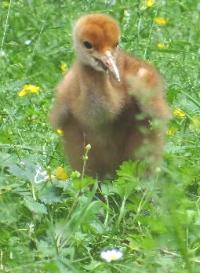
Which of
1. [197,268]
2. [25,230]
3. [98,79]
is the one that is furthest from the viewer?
[98,79]

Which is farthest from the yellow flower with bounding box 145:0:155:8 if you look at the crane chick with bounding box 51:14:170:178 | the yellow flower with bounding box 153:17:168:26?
the crane chick with bounding box 51:14:170:178

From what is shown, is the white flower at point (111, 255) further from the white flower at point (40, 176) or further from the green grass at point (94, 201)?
the white flower at point (40, 176)

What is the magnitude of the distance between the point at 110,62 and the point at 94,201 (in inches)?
30.4

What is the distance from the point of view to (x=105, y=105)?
20.8ft

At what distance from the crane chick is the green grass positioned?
164mm

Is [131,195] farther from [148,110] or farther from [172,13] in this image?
[172,13]

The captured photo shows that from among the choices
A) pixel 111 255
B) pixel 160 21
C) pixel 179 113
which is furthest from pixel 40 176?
pixel 160 21

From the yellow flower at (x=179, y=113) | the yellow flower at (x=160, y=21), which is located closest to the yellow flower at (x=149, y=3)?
the yellow flower at (x=160, y=21)

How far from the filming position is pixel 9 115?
732 cm

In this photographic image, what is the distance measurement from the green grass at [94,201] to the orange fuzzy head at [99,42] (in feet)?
1.74

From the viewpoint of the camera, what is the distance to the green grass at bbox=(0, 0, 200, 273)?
17.6ft

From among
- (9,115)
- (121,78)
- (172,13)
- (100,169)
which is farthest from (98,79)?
(172,13)

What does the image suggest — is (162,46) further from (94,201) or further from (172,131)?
(94,201)

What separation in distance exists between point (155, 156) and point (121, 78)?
1.35 ft
